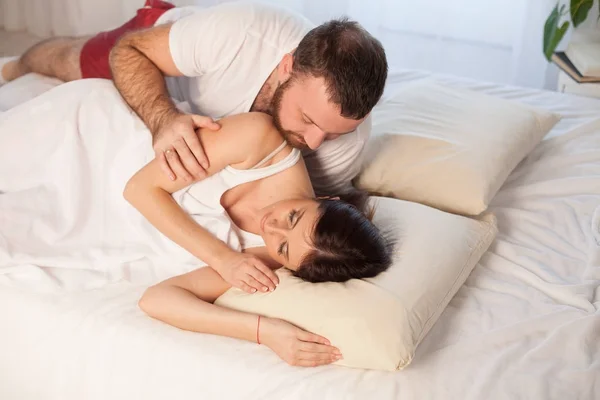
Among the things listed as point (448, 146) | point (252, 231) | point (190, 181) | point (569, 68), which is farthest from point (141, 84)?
point (569, 68)

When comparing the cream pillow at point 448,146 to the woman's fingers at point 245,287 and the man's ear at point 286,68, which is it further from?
the woman's fingers at point 245,287

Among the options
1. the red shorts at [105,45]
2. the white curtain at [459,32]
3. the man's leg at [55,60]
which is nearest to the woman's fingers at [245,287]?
the red shorts at [105,45]

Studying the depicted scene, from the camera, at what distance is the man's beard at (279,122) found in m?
1.56

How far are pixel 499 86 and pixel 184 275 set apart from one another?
142 cm

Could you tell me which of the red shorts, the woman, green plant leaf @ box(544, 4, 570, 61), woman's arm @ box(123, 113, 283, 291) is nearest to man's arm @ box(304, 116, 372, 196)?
the woman

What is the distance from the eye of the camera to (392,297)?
4.46 feet

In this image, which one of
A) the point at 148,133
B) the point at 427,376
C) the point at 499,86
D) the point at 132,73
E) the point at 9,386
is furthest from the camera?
the point at 499,86

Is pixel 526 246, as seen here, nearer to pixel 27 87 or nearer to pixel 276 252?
pixel 276 252

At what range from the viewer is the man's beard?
1.56 m

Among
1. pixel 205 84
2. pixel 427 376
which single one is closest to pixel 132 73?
pixel 205 84

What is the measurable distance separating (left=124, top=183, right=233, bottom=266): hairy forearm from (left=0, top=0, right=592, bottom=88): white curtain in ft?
6.28

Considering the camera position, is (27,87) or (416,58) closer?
(27,87)

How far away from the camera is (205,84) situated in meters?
1.84

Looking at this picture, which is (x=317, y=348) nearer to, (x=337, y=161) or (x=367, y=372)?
(x=367, y=372)
